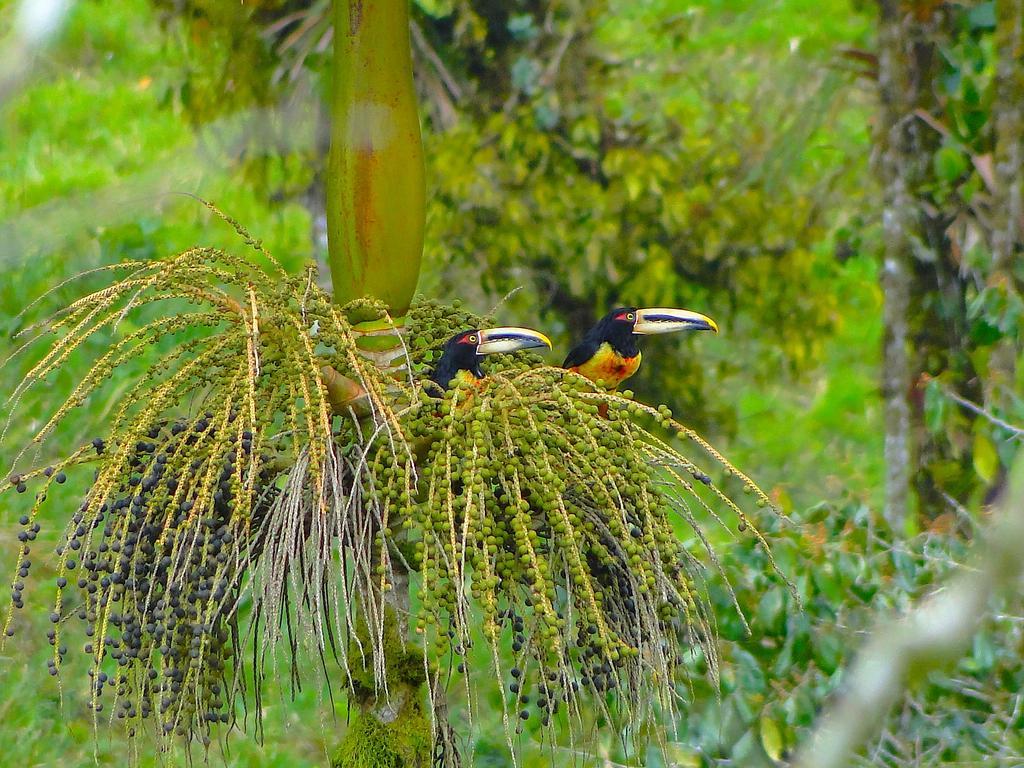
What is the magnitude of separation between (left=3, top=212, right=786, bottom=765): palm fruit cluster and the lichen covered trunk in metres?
0.11

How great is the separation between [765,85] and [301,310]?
2.97 meters

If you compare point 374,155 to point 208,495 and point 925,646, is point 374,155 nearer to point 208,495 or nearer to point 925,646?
point 208,495

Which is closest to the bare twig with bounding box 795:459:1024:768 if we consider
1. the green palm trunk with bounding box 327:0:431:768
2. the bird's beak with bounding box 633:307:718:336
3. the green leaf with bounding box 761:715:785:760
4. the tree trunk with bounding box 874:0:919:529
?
the green palm trunk with bounding box 327:0:431:768

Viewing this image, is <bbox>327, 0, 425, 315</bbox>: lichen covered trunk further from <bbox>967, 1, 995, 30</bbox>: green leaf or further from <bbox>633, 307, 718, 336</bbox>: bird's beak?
<bbox>967, 1, 995, 30</bbox>: green leaf

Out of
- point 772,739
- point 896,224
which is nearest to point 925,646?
point 772,739

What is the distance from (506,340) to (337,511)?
37 cm

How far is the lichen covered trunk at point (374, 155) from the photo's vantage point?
1.66m

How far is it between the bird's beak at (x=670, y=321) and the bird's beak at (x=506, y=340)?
21 centimetres

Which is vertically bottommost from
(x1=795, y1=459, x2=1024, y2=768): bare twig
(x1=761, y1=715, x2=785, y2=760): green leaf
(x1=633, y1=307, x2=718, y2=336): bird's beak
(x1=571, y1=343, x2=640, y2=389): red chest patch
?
(x1=761, y1=715, x2=785, y2=760): green leaf

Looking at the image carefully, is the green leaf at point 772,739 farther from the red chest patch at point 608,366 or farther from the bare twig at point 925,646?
the bare twig at point 925,646

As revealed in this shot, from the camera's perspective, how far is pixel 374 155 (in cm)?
→ 166

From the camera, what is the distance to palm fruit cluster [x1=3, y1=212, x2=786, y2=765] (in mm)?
1418

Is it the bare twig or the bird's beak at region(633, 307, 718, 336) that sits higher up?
the bare twig

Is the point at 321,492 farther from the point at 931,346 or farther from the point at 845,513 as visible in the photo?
the point at 931,346
